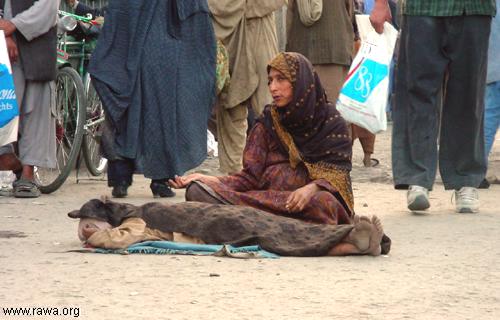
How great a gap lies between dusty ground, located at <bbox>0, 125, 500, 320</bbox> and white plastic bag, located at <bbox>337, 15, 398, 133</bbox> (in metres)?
1.20

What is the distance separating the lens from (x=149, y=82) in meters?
8.97

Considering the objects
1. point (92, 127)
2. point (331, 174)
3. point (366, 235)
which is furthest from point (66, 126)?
point (366, 235)

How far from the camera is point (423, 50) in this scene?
7.87m

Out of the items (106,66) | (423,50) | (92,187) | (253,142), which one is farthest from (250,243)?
(92,187)

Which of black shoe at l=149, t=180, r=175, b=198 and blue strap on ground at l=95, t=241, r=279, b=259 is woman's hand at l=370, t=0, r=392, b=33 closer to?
black shoe at l=149, t=180, r=175, b=198

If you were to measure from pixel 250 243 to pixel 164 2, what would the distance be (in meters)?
3.23

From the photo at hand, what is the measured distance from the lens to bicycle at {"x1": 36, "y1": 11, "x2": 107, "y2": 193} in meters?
9.17

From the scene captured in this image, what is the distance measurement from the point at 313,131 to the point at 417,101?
1.45m

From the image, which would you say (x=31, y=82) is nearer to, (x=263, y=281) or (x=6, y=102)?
(x=6, y=102)

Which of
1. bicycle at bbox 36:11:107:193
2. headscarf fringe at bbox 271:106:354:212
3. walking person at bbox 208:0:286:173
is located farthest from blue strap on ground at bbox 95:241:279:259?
walking person at bbox 208:0:286:173

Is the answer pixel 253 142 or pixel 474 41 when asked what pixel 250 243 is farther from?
pixel 474 41

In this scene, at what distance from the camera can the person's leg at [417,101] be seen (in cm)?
788

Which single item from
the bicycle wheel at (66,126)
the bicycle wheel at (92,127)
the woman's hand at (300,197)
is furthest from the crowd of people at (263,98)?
the bicycle wheel at (92,127)

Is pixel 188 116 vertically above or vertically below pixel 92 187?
above
